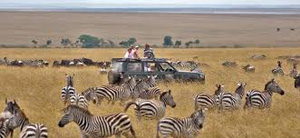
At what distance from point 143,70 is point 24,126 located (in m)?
9.98

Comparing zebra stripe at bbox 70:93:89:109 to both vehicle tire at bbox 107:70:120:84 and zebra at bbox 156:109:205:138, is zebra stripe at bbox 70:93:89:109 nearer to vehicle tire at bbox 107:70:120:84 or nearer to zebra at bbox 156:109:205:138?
zebra at bbox 156:109:205:138

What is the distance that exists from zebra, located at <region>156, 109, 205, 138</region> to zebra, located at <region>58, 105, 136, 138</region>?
683 millimetres

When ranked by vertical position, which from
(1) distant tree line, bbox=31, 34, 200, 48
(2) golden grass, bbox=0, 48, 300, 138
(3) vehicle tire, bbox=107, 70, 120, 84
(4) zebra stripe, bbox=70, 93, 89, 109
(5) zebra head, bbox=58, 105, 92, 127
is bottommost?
(1) distant tree line, bbox=31, 34, 200, 48

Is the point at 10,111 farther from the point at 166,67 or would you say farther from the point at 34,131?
the point at 166,67

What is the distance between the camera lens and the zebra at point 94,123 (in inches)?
450

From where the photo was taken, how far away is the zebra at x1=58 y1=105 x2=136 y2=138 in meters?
11.4

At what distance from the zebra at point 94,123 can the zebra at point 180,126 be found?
0.68 meters

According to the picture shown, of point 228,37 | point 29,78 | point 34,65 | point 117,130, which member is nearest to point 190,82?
point 29,78

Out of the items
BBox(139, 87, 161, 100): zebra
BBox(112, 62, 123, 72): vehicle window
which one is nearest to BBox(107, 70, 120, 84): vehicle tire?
BBox(112, 62, 123, 72): vehicle window

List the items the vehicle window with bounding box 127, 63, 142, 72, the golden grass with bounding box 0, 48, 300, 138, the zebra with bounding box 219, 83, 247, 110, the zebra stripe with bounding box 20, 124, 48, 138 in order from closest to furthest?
the zebra stripe with bounding box 20, 124, 48, 138 < the golden grass with bounding box 0, 48, 300, 138 < the zebra with bounding box 219, 83, 247, 110 < the vehicle window with bounding box 127, 63, 142, 72

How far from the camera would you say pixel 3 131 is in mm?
11055

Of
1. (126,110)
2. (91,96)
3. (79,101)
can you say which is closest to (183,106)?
(91,96)

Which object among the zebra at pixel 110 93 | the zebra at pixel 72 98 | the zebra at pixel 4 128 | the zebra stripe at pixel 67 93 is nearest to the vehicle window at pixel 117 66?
the zebra at pixel 110 93

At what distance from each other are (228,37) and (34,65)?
7346cm
